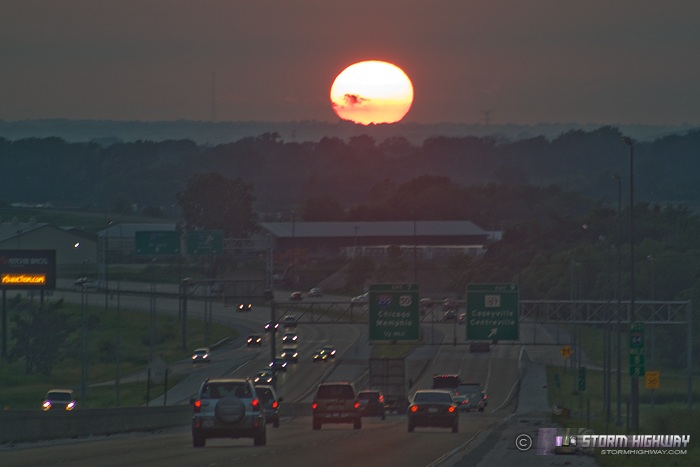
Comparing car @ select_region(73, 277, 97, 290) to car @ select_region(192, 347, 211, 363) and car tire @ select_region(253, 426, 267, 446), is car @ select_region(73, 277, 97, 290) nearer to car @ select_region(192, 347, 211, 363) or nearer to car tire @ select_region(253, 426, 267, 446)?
car @ select_region(192, 347, 211, 363)

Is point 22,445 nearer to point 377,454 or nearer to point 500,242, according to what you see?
point 377,454

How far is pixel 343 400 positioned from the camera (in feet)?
173

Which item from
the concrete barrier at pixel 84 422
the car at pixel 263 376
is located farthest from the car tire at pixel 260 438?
the car at pixel 263 376

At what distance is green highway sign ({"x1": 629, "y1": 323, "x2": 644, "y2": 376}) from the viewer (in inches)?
2005

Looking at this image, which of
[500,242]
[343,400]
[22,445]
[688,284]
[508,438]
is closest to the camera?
[22,445]

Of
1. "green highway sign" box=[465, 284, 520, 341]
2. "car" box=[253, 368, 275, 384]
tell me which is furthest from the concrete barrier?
"car" box=[253, 368, 275, 384]

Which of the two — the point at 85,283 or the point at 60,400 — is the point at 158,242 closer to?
the point at 85,283

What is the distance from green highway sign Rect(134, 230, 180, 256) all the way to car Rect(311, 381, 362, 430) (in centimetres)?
6817

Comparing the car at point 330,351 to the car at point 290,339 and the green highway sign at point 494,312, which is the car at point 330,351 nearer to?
the car at point 290,339

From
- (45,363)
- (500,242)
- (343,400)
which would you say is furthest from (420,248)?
(343,400)

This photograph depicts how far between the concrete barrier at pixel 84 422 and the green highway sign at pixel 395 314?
687 inches

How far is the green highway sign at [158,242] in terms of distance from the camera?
11981 cm

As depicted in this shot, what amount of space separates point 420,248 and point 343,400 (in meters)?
127

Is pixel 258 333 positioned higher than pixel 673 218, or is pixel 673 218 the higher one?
pixel 673 218
